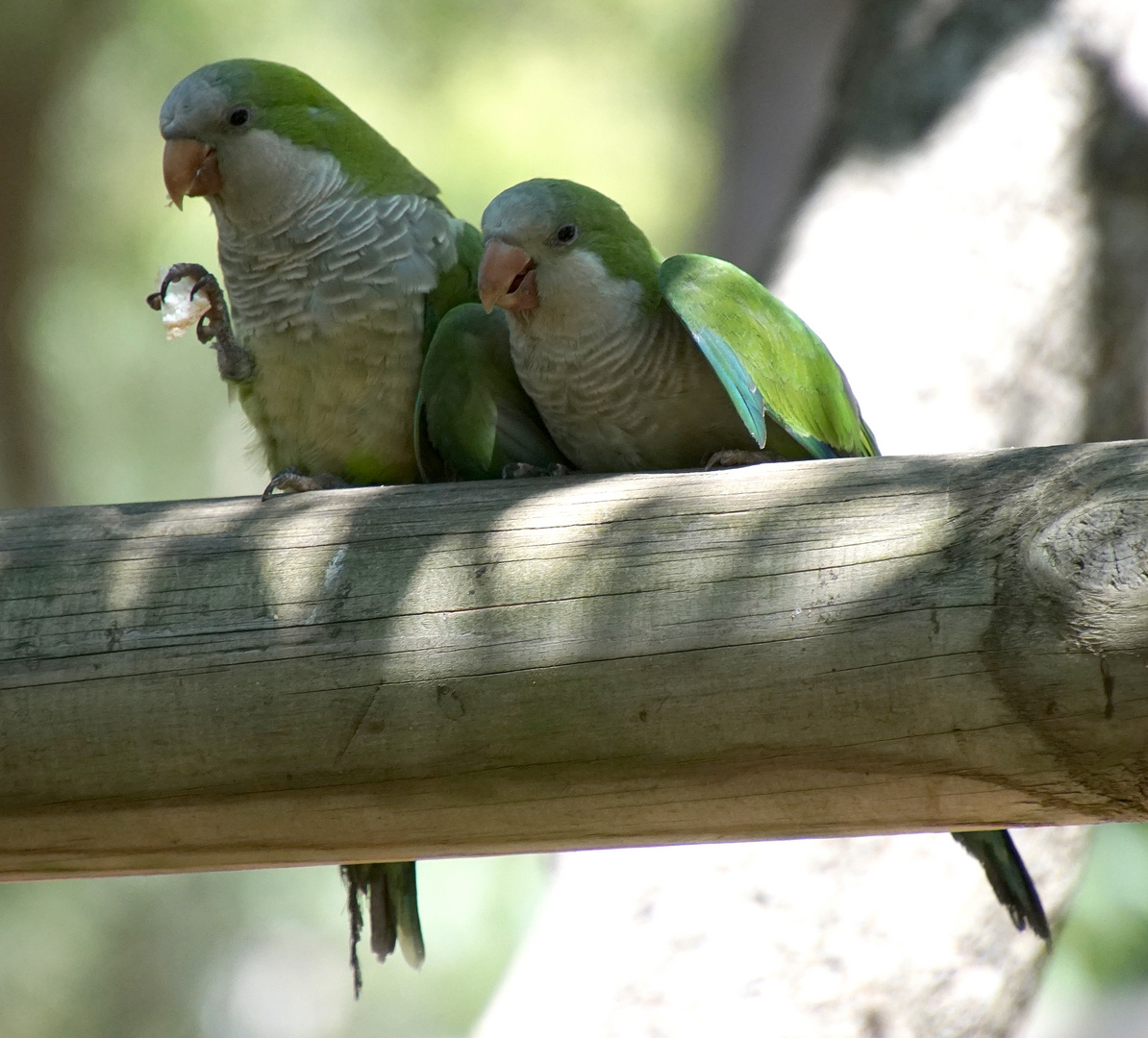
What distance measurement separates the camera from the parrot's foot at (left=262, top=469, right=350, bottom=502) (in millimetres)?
2350

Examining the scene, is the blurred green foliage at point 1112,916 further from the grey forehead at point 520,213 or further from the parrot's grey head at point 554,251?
the grey forehead at point 520,213

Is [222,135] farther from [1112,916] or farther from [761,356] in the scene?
[1112,916]

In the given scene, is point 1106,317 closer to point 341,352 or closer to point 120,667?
point 341,352

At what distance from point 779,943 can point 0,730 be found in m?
1.75

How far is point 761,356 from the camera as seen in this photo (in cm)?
219

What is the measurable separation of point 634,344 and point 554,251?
0.23m

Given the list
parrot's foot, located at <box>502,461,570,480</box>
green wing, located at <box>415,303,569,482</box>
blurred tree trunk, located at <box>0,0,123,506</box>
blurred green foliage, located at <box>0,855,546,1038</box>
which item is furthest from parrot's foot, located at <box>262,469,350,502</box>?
blurred green foliage, located at <box>0,855,546,1038</box>

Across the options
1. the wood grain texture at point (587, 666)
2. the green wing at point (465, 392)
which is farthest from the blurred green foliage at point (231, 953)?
the wood grain texture at point (587, 666)

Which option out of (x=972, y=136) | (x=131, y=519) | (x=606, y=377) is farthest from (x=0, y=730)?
(x=972, y=136)

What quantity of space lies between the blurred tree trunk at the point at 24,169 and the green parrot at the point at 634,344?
4687mm

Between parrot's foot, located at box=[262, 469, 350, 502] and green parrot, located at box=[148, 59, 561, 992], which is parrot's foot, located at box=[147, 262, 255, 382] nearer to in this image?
green parrot, located at box=[148, 59, 561, 992]

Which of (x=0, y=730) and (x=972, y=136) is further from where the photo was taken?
(x=972, y=136)

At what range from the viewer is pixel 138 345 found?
927 centimetres

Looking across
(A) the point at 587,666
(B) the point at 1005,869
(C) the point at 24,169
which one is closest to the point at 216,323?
(A) the point at 587,666
